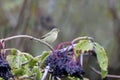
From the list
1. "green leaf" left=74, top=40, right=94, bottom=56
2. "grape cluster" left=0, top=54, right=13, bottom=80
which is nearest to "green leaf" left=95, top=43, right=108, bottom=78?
"green leaf" left=74, top=40, right=94, bottom=56

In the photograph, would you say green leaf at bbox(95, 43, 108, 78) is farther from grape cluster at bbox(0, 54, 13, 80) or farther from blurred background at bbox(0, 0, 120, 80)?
blurred background at bbox(0, 0, 120, 80)

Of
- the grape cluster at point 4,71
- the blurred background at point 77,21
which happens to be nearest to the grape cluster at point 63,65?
the grape cluster at point 4,71

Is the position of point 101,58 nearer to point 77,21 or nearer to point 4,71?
point 4,71

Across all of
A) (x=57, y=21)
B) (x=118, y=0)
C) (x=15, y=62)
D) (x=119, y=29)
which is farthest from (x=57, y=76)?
(x=118, y=0)

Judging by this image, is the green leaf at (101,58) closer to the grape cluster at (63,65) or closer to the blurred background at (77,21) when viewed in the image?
the grape cluster at (63,65)

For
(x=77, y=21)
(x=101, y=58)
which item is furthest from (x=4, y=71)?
(x=77, y=21)

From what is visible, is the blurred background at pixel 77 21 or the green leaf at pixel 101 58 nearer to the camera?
the green leaf at pixel 101 58
